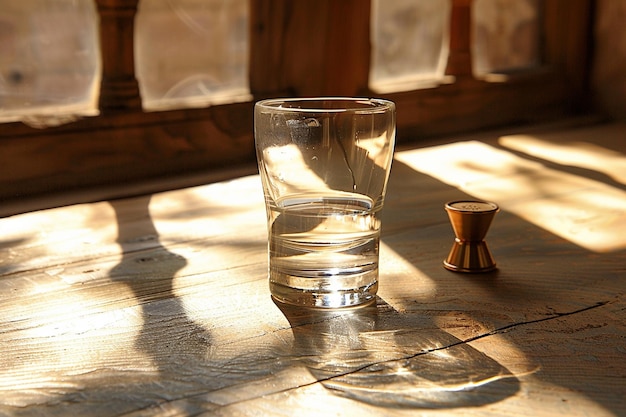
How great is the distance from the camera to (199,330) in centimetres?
101

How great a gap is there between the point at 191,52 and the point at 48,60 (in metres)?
0.35

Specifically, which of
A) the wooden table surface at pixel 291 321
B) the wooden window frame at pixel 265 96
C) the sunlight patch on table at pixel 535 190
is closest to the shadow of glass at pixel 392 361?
the wooden table surface at pixel 291 321

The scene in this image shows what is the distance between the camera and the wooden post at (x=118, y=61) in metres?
1.87

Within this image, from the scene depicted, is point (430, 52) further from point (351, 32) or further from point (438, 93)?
point (351, 32)

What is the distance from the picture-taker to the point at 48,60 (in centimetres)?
182

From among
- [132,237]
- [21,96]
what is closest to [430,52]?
[21,96]

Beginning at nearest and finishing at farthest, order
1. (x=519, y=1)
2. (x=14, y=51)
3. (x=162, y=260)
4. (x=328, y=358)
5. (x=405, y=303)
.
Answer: (x=328, y=358), (x=405, y=303), (x=162, y=260), (x=14, y=51), (x=519, y=1)

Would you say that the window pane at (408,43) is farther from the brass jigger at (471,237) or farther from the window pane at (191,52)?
the brass jigger at (471,237)

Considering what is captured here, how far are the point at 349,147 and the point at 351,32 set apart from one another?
135 centimetres

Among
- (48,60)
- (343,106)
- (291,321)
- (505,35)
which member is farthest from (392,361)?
(505,35)

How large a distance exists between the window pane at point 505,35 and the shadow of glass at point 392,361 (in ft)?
5.70

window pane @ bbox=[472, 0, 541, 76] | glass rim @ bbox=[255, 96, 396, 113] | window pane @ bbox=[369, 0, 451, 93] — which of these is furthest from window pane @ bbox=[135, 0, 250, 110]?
glass rim @ bbox=[255, 96, 396, 113]

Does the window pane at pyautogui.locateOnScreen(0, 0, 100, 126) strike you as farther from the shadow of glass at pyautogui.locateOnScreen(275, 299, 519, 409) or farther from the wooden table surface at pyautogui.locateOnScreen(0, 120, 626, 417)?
the shadow of glass at pyautogui.locateOnScreen(275, 299, 519, 409)

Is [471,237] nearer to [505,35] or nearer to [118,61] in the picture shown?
[118,61]
